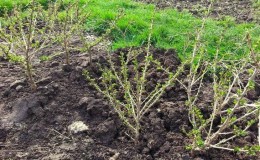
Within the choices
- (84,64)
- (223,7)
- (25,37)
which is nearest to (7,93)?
(25,37)

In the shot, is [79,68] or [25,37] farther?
[79,68]

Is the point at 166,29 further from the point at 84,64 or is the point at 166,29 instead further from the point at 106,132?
the point at 106,132

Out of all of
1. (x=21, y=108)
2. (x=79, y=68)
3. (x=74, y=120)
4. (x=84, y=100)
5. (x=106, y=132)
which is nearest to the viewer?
(x=106, y=132)

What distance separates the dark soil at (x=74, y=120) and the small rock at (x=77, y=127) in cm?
4

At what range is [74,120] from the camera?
3.77m

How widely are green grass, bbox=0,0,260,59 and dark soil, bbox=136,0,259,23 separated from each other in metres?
0.42

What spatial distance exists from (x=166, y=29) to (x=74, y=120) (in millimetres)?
2704

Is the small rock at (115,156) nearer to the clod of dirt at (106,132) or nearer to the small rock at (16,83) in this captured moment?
the clod of dirt at (106,132)

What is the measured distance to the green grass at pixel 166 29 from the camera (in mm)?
5457

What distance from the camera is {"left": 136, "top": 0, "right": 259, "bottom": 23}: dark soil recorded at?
22.7 ft

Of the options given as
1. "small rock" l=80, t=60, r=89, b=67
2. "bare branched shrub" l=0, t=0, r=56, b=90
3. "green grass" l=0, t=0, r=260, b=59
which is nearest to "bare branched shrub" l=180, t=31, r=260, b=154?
"green grass" l=0, t=0, r=260, b=59

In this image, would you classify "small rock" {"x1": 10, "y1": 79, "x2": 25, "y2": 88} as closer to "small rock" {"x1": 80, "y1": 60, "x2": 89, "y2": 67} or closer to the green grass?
"small rock" {"x1": 80, "y1": 60, "x2": 89, "y2": 67}

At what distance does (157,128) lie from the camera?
364 centimetres

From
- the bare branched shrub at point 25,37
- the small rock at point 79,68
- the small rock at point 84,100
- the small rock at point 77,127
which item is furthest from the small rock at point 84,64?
the small rock at point 77,127
